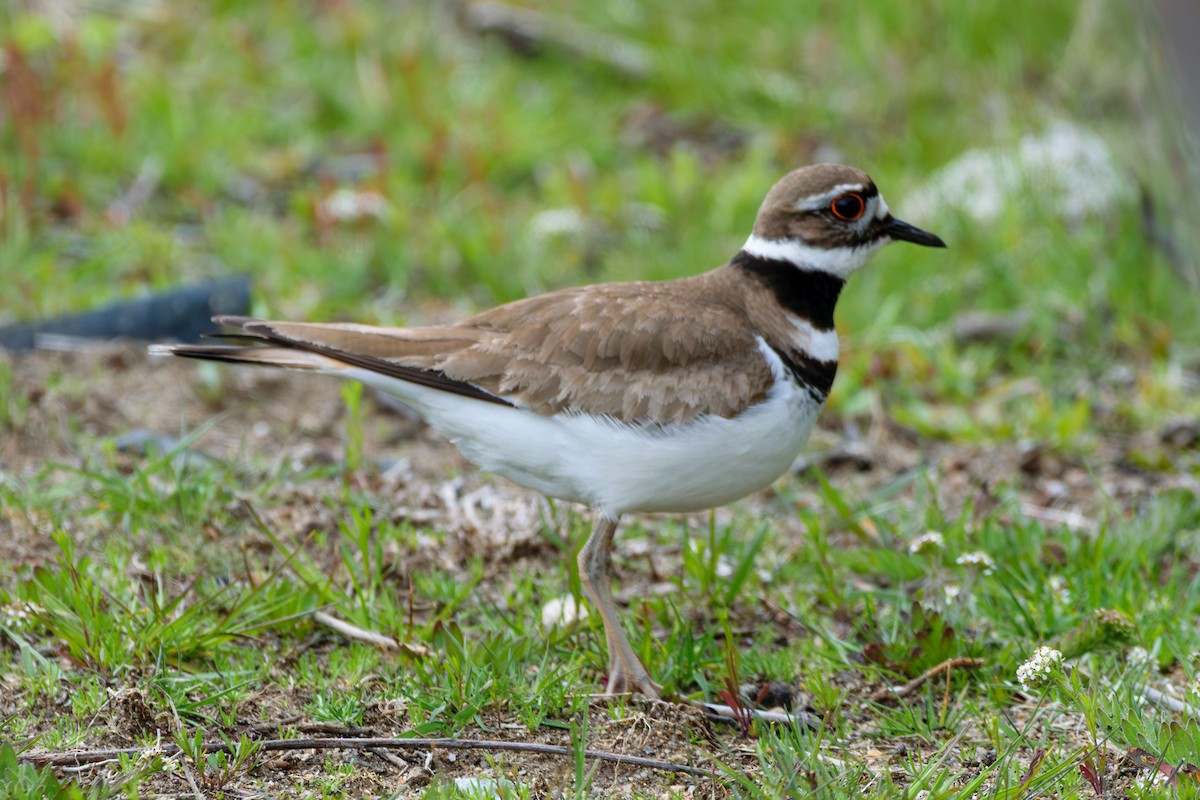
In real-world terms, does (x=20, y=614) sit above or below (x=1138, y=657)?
below

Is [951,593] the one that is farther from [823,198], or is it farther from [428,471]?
[428,471]

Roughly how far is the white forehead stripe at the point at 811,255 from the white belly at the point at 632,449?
0.49 meters

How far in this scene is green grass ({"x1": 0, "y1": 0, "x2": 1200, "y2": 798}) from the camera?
3717 mm

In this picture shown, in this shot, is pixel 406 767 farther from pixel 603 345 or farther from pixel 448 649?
pixel 603 345

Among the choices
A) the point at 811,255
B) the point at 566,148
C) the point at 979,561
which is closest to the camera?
the point at 979,561

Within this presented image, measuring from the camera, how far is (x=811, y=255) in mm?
4355

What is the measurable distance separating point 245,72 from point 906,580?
5.54 metres

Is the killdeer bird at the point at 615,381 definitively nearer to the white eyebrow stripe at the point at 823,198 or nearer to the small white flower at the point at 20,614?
the white eyebrow stripe at the point at 823,198

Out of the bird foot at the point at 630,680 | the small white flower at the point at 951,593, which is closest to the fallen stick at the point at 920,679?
the small white flower at the point at 951,593

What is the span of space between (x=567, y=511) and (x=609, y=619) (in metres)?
1.07

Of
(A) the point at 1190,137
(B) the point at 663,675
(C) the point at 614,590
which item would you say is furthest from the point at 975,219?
(B) the point at 663,675

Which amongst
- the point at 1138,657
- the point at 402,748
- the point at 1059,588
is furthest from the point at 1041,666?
the point at 402,748

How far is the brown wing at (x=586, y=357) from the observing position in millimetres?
4020

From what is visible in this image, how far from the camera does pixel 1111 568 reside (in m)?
4.60
